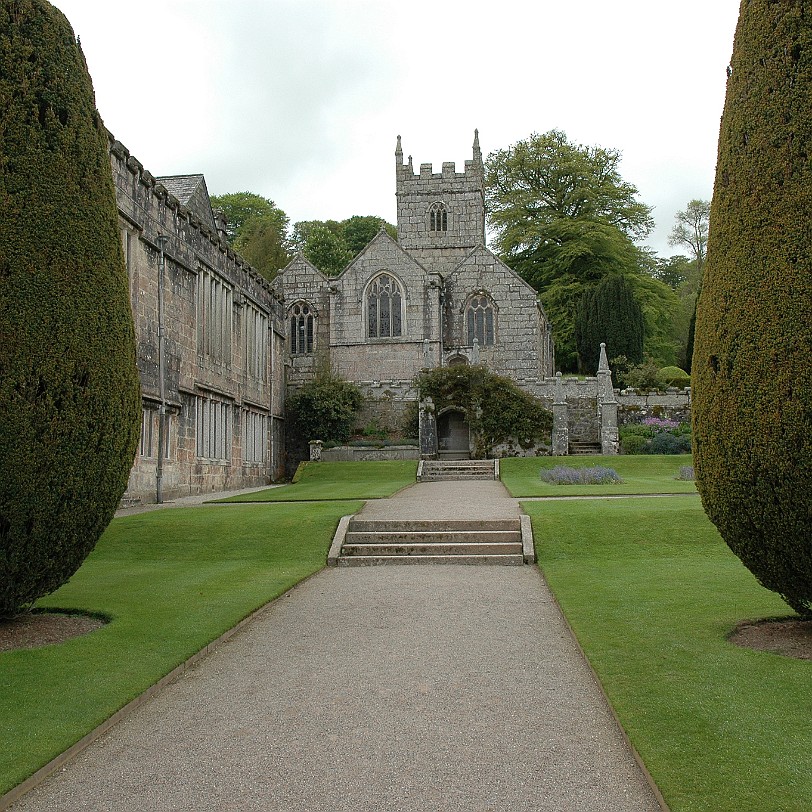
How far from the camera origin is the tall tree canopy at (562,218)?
49.3 metres

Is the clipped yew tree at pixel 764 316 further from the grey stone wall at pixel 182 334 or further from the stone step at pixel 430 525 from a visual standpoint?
the grey stone wall at pixel 182 334

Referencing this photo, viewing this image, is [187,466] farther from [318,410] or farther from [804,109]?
[804,109]

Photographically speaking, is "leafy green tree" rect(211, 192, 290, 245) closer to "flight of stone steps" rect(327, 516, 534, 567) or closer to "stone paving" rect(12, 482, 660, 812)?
"flight of stone steps" rect(327, 516, 534, 567)

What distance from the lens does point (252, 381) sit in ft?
90.3

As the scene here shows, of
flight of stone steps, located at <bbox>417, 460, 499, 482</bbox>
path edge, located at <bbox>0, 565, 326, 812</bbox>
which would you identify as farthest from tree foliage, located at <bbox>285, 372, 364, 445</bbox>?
path edge, located at <bbox>0, 565, 326, 812</bbox>

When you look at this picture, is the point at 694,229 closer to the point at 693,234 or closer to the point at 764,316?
the point at 693,234

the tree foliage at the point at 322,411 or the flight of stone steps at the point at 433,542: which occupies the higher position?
the tree foliage at the point at 322,411

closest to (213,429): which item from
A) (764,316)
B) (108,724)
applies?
(108,724)

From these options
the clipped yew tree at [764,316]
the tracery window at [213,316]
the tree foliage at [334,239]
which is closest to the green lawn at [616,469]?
the tracery window at [213,316]

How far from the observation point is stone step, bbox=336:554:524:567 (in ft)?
39.1

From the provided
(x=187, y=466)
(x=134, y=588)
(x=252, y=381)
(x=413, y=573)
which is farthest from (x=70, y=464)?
(x=252, y=381)

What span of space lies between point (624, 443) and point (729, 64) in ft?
82.4

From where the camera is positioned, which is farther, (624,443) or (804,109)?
(624,443)

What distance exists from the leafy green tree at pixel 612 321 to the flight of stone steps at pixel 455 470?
54.9ft
